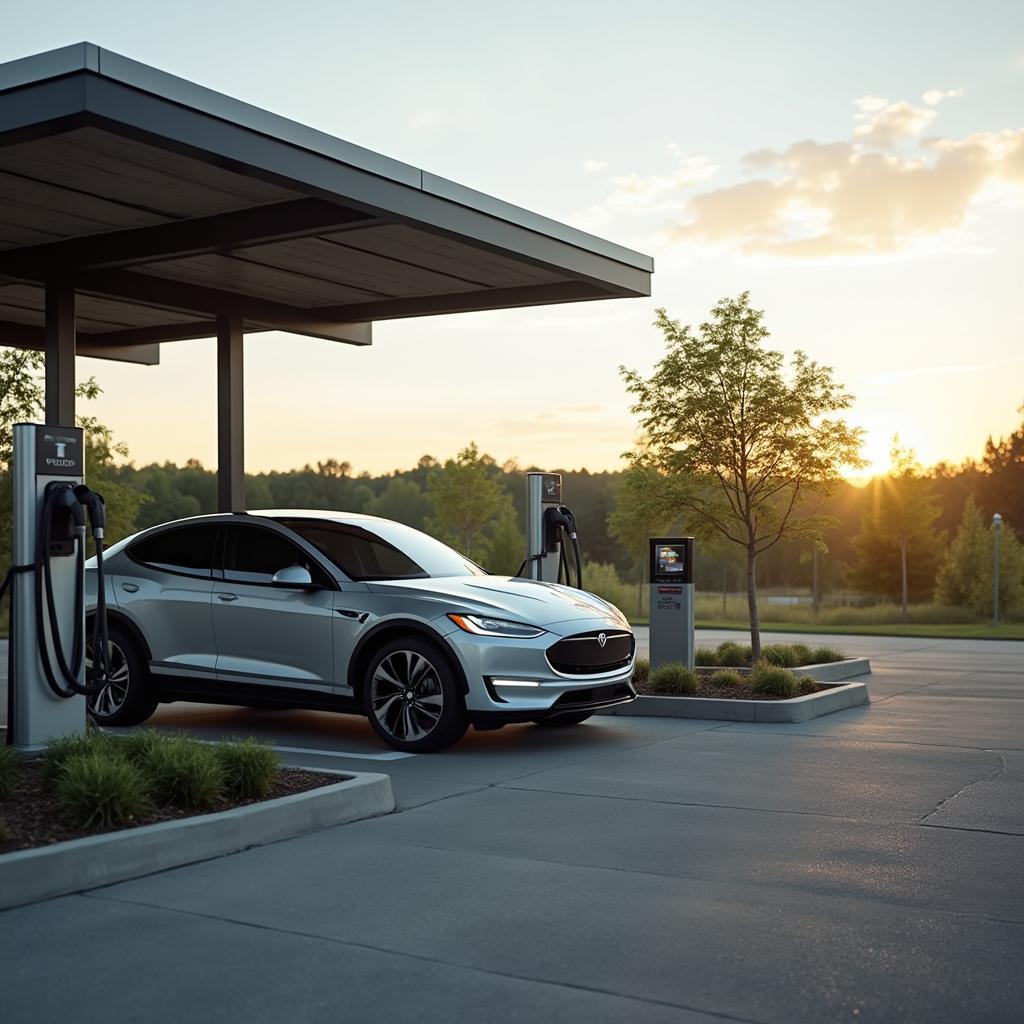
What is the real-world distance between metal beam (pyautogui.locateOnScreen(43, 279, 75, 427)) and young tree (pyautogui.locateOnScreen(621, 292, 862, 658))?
664 cm

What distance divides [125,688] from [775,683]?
5.99m

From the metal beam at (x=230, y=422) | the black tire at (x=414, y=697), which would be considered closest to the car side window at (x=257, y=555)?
the black tire at (x=414, y=697)

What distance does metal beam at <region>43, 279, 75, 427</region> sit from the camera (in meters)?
13.6

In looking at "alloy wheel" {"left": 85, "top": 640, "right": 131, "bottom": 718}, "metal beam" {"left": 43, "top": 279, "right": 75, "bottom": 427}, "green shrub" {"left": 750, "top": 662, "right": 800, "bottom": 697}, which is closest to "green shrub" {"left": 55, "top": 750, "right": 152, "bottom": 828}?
"alloy wheel" {"left": 85, "top": 640, "right": 131, "bottom": 718}

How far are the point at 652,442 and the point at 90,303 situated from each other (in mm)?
7014

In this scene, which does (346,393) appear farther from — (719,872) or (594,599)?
(719,872)

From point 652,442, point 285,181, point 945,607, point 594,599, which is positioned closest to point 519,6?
point 652,442

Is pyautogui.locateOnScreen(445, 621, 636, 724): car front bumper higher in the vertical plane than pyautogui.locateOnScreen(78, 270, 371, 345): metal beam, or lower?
lower

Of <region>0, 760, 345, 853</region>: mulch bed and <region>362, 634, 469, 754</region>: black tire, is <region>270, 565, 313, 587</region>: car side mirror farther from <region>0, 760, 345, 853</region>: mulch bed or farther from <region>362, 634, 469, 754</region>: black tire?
<region>0, 760, 345, 853</region>: mulch bed

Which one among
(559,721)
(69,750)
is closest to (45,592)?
(69,750)

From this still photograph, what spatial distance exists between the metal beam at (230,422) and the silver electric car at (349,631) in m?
3.60

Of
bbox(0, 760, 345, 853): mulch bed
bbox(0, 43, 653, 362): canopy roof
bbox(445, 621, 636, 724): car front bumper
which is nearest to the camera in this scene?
bbox(0, 760, 345, 853): mulch bed

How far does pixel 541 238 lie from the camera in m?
13.5

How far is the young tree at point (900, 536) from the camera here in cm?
5159
